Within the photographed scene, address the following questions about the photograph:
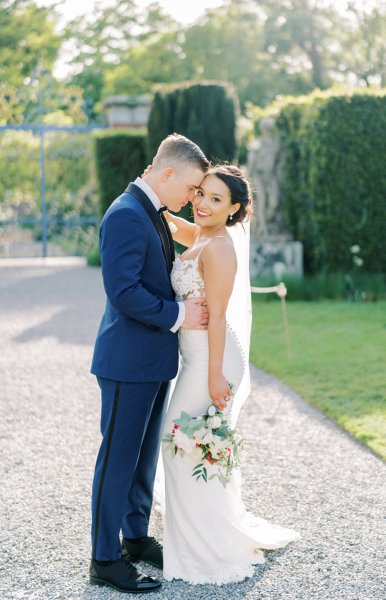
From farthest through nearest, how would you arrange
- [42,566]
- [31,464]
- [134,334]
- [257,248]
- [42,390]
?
[257,248]
[42,390]
[31,464]
[42,566]
[134,334]

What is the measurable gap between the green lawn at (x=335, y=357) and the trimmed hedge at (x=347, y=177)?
1307mm

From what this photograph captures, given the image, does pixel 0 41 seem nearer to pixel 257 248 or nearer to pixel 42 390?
pixel 257 248

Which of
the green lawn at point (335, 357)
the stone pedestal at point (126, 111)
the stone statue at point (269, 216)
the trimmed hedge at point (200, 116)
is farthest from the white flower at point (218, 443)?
the stone pedestal at point (126, 111)

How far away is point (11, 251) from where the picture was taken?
17406mm

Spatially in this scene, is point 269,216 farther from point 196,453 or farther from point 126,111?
point 196,453

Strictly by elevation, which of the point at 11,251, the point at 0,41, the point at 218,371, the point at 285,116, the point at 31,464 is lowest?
the point at 11,251

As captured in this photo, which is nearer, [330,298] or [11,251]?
[330,298]

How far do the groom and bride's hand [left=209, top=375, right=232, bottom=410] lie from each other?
153 mm

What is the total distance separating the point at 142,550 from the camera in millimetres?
3229

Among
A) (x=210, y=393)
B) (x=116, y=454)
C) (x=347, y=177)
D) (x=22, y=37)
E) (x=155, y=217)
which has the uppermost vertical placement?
(x=22, y=37)

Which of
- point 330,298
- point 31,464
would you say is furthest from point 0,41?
point 31,464

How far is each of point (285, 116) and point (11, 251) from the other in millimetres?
7942

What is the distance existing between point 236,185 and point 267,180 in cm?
866

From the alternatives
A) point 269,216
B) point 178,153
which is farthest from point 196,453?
point 269,216
